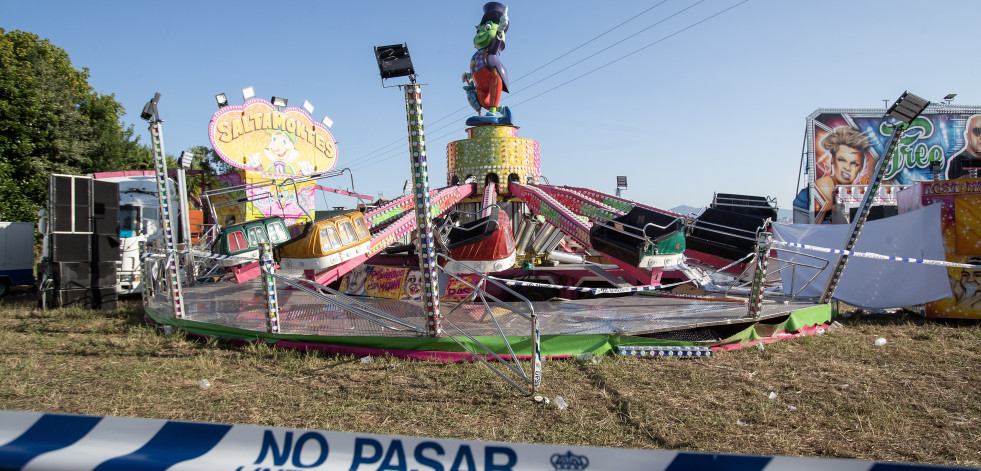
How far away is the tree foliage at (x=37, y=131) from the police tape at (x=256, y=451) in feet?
63.8

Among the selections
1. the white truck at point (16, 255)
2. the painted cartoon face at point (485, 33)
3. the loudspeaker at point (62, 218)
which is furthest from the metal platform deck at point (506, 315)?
the white truck at point (16, 255)

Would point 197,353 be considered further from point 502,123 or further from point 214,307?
point 502,123

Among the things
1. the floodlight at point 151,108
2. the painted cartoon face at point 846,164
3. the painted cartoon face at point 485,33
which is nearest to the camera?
the floodlight at point 151,108

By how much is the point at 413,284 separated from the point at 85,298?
252 inches

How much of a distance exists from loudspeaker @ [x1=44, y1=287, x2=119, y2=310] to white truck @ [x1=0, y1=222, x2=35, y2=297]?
480 centimetres

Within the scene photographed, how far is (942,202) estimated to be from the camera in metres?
7.50

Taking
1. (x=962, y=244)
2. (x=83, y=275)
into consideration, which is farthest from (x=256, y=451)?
(x=83, y=275)

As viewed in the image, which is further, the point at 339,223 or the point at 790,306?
the point at 339,223

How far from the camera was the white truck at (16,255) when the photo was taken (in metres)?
12.4

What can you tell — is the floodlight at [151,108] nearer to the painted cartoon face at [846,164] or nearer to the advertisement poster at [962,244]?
the advertisement poster at [962,244]

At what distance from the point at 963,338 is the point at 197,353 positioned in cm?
885

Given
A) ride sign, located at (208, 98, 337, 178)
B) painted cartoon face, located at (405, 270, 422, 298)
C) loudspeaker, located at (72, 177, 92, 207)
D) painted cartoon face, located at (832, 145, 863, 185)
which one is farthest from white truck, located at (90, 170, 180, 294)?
painted cartoon face, located at (832, 145, 863, 185)

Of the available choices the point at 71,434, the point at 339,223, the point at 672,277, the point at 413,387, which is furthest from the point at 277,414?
the point at 672,277

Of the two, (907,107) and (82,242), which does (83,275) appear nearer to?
(82,242)
